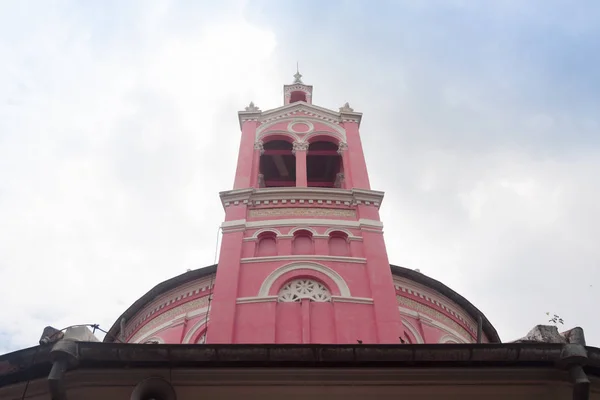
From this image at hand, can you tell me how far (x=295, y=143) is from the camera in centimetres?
1891

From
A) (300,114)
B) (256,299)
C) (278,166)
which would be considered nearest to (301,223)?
(256,299)

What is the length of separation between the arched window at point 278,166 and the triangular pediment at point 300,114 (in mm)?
954

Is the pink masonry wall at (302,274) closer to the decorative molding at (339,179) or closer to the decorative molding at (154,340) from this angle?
the decorative molding at (154,340)

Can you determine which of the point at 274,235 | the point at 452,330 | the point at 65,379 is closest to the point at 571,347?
the point at 65,379

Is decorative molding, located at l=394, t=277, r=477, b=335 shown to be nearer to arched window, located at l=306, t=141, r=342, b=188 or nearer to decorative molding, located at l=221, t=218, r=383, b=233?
decorative molding, located at l=221, t=218, r=383, b=233

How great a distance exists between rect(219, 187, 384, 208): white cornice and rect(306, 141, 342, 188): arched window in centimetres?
344

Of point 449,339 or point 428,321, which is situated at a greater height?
point 428,321

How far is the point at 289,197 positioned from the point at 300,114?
196 inches

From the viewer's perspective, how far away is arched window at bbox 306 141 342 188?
20.1 m

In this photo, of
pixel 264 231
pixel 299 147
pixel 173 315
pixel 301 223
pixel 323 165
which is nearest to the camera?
pixel 264 231

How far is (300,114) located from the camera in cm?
2022

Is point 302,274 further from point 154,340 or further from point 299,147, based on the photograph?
point 299,147

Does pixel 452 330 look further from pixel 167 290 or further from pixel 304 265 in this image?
pixel 167 290

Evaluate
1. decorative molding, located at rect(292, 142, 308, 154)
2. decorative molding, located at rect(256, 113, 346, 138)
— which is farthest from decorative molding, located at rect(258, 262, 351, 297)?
decorative molding, located at rect(256, 113, 346, 138)
